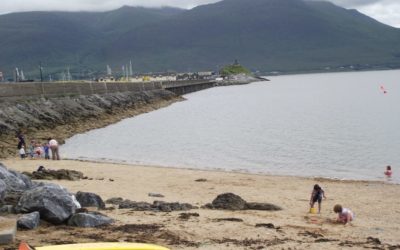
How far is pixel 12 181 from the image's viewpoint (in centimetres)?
1602

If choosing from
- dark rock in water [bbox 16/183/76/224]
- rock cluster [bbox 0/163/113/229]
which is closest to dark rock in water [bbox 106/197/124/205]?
rock cluster [bbox 0/163/113/229]

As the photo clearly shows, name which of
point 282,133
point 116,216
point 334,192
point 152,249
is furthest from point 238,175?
point 282,133

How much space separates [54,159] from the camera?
1227 inches

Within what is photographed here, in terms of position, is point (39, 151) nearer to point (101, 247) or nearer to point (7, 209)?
point (7, 209)

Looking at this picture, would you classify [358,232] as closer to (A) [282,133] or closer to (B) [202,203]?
(B) [202,203]

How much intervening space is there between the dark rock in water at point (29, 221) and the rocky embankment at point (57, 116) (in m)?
19.4

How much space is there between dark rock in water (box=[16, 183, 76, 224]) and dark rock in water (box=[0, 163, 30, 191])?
87.1 inches

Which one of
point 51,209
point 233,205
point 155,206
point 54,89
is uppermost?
point 54,89

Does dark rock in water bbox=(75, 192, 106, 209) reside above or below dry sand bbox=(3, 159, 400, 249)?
above

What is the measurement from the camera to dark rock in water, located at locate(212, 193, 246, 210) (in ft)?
58.0

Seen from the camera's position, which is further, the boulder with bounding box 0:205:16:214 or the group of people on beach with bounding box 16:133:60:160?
the group of people on beach with bounding box 16:133:60:160

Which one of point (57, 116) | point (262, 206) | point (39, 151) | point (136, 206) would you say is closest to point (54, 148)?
point (39, 151)

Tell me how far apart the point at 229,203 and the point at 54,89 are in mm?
41710

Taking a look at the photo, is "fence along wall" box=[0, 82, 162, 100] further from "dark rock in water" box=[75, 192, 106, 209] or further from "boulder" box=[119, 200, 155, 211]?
"dark rock in water" box=[75, 192, 106, 209]
